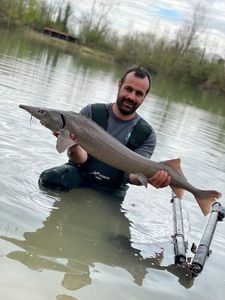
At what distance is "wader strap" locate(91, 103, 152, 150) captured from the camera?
6.71 m

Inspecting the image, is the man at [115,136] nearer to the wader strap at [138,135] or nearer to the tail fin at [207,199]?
the wader strap at [138,135]

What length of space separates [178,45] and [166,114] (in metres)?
60.5

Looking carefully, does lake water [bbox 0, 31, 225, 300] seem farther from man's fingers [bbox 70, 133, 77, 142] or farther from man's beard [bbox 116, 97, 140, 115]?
man's beard [bbox 116, 97, 140, 115]

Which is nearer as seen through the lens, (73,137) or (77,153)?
(73,137)

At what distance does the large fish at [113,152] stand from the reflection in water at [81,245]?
75 centimetres

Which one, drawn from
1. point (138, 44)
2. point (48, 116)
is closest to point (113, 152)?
point (48, 116)

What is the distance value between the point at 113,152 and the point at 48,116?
2.75ft

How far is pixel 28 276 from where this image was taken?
13.6ft

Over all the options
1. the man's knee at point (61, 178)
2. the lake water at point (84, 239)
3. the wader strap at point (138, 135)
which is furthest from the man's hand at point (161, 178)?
the man's knee at point (61, 178)

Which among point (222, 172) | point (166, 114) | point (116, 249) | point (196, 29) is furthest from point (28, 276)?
point (196, 29)

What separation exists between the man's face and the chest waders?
35 cm

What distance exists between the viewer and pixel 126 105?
21.4ft

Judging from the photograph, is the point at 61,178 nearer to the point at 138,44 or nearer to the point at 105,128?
the point at 105,128

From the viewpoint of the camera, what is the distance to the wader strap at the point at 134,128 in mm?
6715
